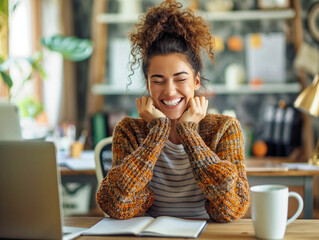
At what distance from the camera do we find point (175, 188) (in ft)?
5.35

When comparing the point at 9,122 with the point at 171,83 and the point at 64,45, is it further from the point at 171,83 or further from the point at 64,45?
the point at 64,45

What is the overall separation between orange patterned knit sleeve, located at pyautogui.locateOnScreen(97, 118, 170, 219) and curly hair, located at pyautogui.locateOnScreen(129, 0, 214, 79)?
0.84 ft

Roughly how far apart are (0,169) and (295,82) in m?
4.04

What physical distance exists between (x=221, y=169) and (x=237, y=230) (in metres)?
0.21

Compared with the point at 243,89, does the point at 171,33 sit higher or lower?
higher

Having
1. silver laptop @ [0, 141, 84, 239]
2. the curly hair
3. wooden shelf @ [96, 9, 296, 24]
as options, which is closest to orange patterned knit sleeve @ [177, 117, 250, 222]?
the curly hair

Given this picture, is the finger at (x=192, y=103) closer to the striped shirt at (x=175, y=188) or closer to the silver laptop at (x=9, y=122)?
the striped shirt at (x=175, y=188)

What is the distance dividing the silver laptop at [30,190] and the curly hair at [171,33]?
2.38 feet

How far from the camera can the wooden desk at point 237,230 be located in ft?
3.95

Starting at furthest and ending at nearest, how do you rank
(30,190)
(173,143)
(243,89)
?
(243,89)
(173,143)
(30,190)

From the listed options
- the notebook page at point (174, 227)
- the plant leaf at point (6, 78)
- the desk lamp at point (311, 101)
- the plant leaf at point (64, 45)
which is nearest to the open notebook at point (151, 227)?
the notebook page at point (174, 227)

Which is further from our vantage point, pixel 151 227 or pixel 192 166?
pixel 192 166

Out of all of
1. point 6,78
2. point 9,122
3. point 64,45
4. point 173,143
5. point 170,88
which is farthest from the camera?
point 64,45

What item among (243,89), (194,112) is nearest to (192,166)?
(194,112)
